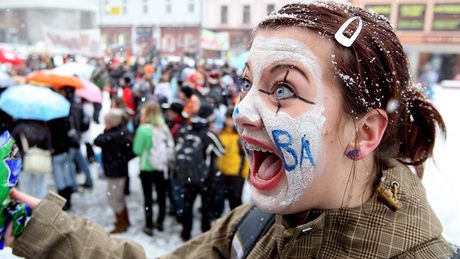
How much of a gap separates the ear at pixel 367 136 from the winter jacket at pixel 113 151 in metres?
3.39

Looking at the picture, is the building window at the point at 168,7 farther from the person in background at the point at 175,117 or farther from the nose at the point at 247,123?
the nose at the point at 247,123

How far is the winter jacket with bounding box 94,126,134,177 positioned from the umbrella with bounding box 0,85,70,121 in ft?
1.75

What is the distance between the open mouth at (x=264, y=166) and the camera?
42.1 inches

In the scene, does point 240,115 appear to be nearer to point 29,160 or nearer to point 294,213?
point 294,213

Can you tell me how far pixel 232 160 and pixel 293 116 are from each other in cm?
335

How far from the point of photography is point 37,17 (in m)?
27.0

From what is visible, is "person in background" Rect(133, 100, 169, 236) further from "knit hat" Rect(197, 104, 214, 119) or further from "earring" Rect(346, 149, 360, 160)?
"earring" Rect(346, 149, 360, 160)

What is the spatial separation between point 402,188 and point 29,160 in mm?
3876

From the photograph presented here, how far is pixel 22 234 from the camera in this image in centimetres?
126

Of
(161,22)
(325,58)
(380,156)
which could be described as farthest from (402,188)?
(161,22)

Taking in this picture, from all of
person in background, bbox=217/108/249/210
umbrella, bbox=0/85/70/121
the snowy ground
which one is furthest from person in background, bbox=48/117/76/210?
person in background, bbox=217/108/249/210

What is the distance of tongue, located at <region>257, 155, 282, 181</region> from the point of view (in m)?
1.10

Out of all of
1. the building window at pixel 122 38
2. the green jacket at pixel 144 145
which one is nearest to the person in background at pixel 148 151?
the green jacket at pixel 144 145

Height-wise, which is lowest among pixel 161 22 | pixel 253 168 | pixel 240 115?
pixel 253 168
